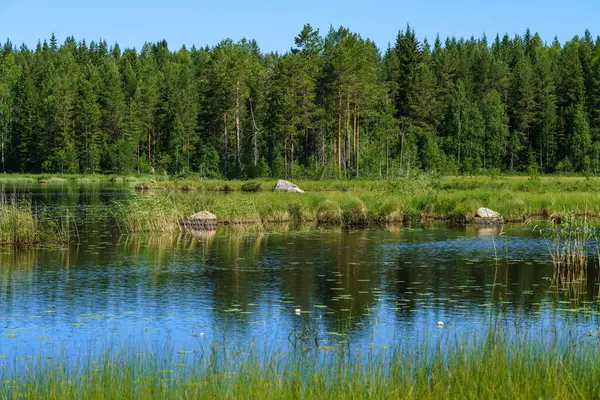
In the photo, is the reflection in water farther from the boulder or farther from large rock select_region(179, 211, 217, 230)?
the boulder

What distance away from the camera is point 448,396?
823cm

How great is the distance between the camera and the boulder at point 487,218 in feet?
121

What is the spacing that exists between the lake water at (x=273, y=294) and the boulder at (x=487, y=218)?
280 inches

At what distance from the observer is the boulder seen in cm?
3703

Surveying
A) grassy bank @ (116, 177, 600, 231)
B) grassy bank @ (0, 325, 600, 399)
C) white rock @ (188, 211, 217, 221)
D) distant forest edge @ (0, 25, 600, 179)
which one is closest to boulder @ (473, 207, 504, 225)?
grassy bank @ (116, 177, 600, 231)

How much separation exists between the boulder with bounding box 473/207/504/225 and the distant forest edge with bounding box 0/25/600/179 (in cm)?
3495

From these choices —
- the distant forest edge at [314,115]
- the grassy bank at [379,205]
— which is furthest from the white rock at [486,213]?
the distant forest edge at [314,115]

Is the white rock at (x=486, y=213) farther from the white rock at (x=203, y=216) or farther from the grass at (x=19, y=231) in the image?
the grass at (x=19, y=231)

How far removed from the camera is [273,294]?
18297mm

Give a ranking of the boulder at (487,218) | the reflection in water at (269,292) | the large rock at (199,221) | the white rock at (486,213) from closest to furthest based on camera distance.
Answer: the reflection in water at (269,292) < the large rock at (199,221) < the boulder at (487,218) < the white rock at (486,213)

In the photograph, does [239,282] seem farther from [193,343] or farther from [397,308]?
[193,343]

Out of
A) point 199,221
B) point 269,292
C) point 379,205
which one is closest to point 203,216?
point 199,221

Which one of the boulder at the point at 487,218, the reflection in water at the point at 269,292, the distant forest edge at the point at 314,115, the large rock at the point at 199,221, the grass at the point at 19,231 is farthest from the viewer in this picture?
the distant forest edge at the point at 314,115

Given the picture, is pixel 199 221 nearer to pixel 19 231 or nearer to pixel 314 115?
pixel 19 231
